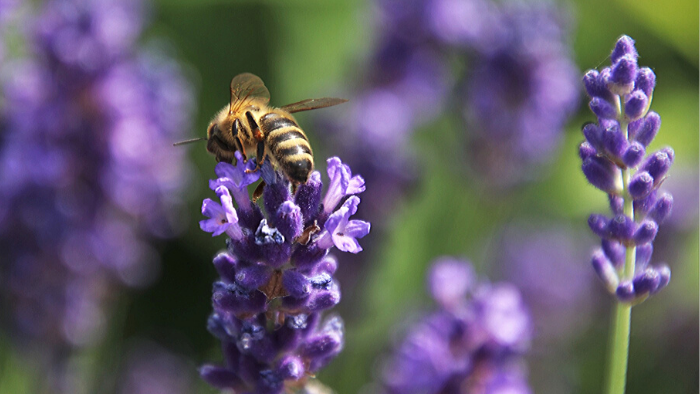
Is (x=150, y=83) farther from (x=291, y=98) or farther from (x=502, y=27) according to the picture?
(x=502, y=27)

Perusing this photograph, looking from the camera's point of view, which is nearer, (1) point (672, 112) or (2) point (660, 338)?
(2) point (660, 338)

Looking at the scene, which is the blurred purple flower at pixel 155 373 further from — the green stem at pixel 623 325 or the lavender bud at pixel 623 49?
the lavender bud at pixel 623 49

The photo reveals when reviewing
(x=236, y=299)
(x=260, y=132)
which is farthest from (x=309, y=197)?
(x=260, y=132)

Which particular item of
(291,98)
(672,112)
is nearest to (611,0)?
(672,112)

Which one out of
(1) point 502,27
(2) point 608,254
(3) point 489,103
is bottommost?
(2) point 608,254

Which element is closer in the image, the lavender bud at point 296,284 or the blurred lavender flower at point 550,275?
the lavender bud at point 296,284

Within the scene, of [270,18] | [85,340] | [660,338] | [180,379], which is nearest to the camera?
[85,340]

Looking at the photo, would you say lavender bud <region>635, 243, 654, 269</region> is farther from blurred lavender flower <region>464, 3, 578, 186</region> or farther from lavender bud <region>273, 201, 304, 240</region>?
blurred lavender flower <region>464, 3, 578, 186</region>

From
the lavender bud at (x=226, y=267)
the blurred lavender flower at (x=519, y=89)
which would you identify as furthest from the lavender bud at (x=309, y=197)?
the blurred lavender flower at (x=519, y=89)

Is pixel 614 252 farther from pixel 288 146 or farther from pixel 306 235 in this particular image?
pixel 288 146
